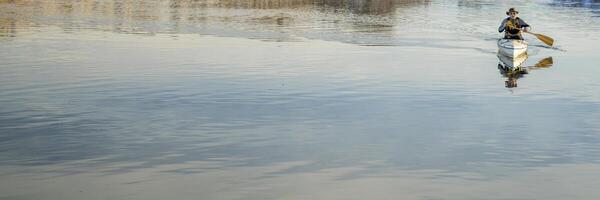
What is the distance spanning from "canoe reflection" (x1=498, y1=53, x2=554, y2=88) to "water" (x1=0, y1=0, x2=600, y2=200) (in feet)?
1.29

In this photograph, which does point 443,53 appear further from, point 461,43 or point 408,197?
point 408,197

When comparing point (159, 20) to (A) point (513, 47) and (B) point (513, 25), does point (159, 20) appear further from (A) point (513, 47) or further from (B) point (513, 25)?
(A) point (513, 47)

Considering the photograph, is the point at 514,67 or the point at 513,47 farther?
the point at 513,47

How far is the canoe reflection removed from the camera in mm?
40647

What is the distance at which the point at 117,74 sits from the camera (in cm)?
3850

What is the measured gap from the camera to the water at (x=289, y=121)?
19688 mm

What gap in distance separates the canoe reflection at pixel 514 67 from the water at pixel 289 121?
39 cm

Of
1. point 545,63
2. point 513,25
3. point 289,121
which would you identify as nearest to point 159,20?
point 513,25

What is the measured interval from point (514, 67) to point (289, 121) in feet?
71.2

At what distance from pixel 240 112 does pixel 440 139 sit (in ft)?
24.3

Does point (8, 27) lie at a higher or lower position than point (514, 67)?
higher

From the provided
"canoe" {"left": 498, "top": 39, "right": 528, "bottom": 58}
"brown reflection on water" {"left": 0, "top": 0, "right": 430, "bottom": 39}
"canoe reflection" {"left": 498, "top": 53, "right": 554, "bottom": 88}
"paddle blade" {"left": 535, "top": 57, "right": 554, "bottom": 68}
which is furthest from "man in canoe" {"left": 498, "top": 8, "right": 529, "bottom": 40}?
"brown reflection on water" {"left": 0, "top": 0, "right": 430, "bottom": 39}

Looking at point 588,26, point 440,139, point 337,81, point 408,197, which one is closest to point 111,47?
point 337,81

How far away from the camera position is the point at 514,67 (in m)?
45.5
